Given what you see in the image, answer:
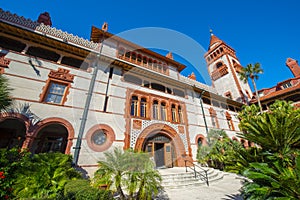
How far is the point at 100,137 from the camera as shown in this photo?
28.1 ft

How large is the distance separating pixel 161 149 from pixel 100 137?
550cm

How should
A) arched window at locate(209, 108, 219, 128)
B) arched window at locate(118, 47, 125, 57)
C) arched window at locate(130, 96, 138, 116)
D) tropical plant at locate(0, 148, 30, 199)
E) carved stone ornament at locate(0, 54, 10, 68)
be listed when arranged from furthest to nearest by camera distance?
arched window at locate(209, 108, 219, 128)
arched window at locate(118, 47, 125, 57)
arched window at locate(130, 96, 138, 116)
carved stone ornament at locate(0, 54, 10, 68)
tropical plant at locate(0, 148, 30, 199)

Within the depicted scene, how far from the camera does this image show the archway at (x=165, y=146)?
10664mm

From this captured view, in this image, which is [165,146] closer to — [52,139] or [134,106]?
[134,106]

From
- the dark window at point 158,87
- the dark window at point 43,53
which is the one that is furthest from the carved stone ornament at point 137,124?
the dark window at point 43,53

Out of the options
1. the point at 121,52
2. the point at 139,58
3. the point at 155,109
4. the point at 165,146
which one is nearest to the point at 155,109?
the point at 155,109

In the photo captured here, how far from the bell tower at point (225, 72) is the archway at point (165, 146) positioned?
16.6 m

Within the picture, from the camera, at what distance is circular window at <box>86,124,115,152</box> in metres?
8.06

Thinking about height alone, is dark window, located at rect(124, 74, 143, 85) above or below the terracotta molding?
above

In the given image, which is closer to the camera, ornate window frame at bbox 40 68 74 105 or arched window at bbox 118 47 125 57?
ornate window frame at bbox 40 68 74 105

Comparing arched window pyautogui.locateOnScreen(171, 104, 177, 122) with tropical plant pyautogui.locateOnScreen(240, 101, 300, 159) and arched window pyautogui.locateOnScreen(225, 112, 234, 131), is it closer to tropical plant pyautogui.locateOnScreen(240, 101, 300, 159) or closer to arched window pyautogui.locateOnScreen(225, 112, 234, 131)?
tropical plant pyautogui.locateOnScreen(240, 101, 300, 159)

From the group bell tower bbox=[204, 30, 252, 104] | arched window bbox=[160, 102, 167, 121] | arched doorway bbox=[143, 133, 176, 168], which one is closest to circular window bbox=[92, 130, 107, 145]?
arched doorway bbox=[143, 133, 176, 168]

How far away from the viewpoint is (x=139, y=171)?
463 cm

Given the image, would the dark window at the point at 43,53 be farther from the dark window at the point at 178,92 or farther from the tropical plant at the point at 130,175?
the dark window at the point at 178,92
